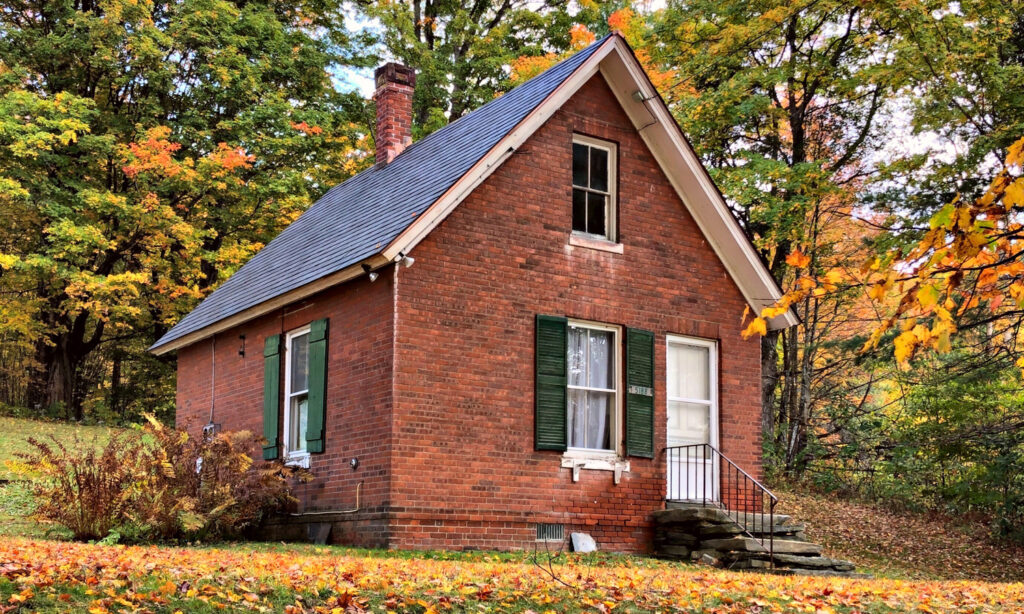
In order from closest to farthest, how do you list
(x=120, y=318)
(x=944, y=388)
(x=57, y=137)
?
(x=944, y=388) → (x=57, y=137) → (x=120, y=318)

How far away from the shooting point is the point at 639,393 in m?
14.6

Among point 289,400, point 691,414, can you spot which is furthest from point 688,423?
point 289,400

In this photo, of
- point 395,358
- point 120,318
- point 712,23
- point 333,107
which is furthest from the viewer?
point 333,107

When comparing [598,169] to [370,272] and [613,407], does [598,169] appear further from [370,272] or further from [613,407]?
[370,272]

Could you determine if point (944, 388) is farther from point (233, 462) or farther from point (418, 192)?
point (233, 462)

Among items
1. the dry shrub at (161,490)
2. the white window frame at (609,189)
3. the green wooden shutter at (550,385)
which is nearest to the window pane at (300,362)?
the dry shrub at (161,490)

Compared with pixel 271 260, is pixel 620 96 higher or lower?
higher

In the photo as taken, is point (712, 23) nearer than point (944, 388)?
No

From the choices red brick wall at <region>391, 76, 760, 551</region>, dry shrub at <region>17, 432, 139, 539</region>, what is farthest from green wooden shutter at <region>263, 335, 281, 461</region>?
red brick wall at <region>391, 76, 760, 551</region>

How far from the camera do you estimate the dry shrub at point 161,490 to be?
12312 millimetres

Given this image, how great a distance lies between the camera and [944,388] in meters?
20.2

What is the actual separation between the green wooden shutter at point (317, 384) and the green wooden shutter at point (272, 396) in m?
0.99

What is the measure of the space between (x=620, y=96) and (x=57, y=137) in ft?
49.6

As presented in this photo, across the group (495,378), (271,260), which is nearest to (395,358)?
(495,378)
